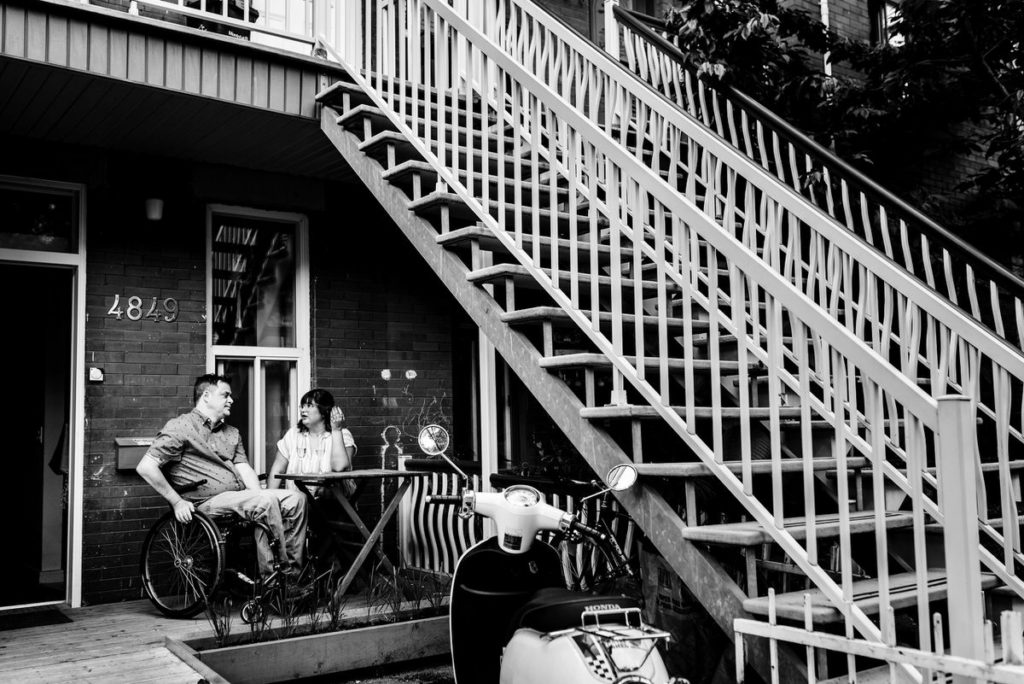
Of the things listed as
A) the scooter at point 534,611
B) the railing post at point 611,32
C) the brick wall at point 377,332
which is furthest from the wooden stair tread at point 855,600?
the railing post at point 611,32

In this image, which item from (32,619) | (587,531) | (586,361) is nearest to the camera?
(587,531)

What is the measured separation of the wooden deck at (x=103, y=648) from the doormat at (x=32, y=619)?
72 millimetres

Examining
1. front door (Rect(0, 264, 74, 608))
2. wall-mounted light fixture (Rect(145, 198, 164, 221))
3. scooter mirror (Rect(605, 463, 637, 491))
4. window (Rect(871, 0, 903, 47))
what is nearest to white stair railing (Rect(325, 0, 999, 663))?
scooter mirror (Rect(605, 463, 637, 491))

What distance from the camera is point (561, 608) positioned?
3223mm

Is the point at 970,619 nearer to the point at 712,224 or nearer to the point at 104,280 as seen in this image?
the point at 712,224

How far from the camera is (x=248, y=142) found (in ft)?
21.1

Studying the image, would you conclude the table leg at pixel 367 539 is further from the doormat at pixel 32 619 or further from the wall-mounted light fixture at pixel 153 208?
the wall-mounted light fixture at pixel 153 208

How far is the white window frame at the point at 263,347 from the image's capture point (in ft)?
22.4

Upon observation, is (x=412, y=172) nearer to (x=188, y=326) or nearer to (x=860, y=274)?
(x=188, y=326)

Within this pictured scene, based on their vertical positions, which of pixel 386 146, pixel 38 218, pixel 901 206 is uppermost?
pixel 386 146

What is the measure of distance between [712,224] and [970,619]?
163 cm

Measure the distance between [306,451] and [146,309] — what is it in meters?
1.56

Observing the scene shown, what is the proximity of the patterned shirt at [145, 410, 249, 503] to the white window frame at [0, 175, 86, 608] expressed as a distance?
35.1 inches

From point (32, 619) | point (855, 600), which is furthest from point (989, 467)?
point (32, 619)
